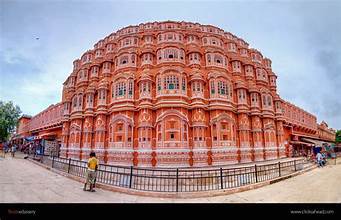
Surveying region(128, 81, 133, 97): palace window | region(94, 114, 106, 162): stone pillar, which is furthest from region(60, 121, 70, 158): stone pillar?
region(128, 81, 133, 97): palace window

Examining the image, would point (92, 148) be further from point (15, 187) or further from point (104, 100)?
point (15, 187)

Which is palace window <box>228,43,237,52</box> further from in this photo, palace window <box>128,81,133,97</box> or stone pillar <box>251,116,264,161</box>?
palace window <box>128,81,133,97</box>

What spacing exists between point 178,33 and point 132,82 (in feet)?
27.2

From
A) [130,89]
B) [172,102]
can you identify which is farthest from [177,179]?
[130,89]

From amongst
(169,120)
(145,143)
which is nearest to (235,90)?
(169,120)

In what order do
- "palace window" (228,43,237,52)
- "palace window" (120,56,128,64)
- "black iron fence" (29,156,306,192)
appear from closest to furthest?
"black iron fence" (29,156,306,192), "palace window" (120,56,128,64), "palace window" (228,43,237,52)

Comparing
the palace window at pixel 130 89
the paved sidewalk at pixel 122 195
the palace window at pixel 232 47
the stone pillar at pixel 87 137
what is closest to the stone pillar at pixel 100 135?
the stone pillar at pixel 87 137

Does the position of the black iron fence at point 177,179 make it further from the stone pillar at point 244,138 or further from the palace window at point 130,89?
the palace window at point 130,89

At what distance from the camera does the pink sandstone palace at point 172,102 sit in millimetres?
16234

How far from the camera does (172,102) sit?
16266mm

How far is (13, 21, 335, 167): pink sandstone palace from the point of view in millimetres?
16234

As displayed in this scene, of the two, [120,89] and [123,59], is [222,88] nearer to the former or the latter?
[120,89]

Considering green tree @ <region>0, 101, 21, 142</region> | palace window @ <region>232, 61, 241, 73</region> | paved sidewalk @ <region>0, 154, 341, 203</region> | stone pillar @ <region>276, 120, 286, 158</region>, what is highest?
palace window @ <region>232, 61, 241, 73</region>
